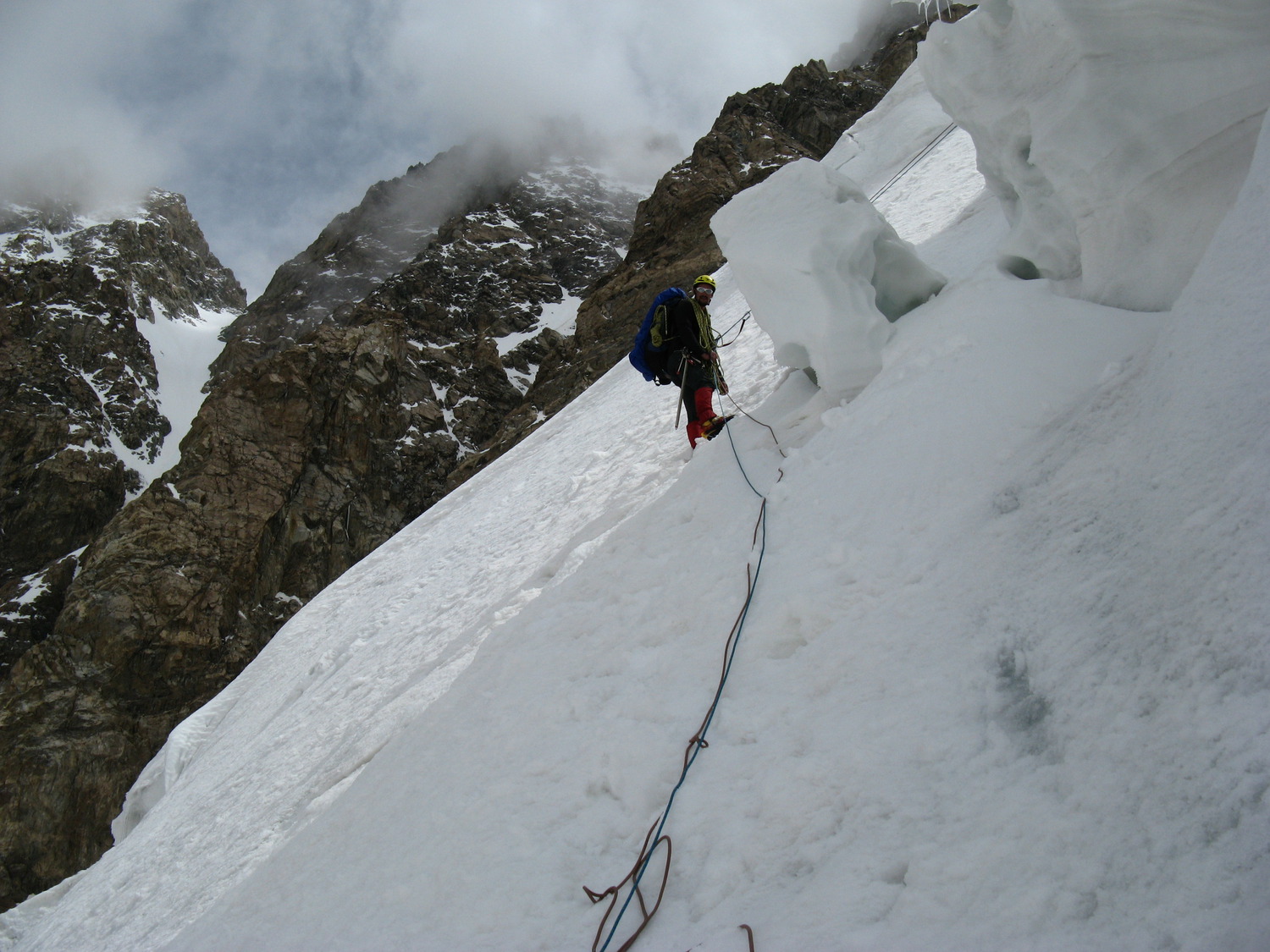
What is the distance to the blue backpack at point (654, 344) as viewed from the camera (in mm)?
5766

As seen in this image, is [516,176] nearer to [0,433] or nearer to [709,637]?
[0,433]

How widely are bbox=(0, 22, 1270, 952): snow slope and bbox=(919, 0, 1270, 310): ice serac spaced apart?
359 mm

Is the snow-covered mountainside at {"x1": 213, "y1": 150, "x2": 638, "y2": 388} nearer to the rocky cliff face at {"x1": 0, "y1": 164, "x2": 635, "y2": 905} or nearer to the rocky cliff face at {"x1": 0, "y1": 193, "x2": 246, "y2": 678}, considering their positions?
the rocky cliff face at {"x1": 0, "y1": 193, "x2": 246, "y2": 678}

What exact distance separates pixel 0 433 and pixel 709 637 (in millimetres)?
53653

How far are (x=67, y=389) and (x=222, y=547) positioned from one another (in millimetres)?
30901

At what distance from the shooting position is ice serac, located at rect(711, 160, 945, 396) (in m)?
4.49

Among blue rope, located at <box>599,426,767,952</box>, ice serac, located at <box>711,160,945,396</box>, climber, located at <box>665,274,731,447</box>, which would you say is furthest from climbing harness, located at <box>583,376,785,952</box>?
climber, located at <box>665,274,731,447</box>

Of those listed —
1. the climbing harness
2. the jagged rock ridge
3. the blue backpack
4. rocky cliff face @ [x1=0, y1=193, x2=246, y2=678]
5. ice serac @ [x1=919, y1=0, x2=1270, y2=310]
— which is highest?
rocky cliff face @ [x1=0, y1=193, x2=246, y2=678]

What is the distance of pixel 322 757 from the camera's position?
4715 millimetres

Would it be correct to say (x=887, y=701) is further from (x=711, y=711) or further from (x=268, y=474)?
(x=268, y=474)

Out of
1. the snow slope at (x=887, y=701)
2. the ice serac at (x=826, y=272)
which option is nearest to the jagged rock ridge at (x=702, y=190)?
the ice serac at (x=826, y=272)

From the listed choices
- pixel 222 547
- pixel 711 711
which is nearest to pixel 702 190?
pixel 222 547

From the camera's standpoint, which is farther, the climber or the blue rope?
the climber

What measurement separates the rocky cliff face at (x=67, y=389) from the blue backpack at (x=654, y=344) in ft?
128
